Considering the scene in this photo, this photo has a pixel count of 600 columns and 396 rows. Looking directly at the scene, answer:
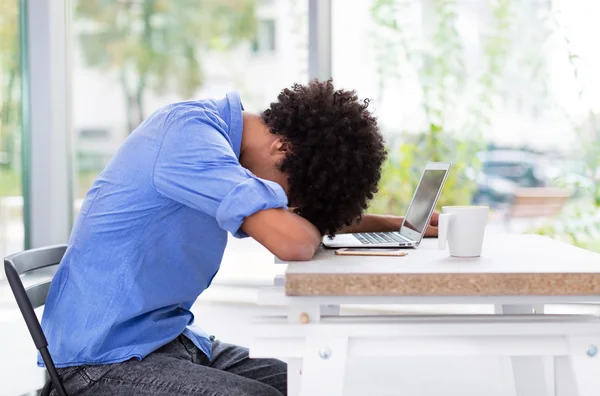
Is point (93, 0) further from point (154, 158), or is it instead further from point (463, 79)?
point (154, 158)

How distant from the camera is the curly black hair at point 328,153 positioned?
145 centimetres

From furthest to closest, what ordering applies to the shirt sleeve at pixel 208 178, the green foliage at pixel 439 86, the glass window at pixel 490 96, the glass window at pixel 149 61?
the glass window at pixel 149 61
the green foliage at pixel 439 86
the glass window at pixel 490 96
the shirt sleeve at pixel 208 178

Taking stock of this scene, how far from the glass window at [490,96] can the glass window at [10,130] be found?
1.78 m

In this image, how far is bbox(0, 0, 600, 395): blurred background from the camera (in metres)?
3.61

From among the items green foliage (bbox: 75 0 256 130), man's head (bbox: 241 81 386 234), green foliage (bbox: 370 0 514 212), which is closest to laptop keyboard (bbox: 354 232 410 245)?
man's head (bbox: 241 81 386 234)

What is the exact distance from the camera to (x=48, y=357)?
4.45 feet

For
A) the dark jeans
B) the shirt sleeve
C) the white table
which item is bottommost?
the dark jeans

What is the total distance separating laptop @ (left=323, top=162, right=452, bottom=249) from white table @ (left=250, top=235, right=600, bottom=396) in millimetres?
368

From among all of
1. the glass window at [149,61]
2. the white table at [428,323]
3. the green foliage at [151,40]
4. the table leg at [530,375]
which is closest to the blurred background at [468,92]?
the glass window at [149,61]

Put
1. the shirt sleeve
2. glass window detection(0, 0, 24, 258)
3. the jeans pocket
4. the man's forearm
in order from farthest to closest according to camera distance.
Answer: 1. glass window detection(0, 0, 24, 258)
2. the man's forearm
3. the jeans pocket
4. the shirt sleeve

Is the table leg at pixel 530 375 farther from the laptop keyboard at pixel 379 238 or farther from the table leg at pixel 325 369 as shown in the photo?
the table leg at pixel 325 369

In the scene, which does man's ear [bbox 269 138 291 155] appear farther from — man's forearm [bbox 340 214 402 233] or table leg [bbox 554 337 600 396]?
table leg [bbox 554 337 600 396]

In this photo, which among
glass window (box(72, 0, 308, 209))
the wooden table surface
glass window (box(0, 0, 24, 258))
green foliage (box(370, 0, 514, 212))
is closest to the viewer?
the wooden table surface

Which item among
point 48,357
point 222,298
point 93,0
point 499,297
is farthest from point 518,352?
point 93,0
